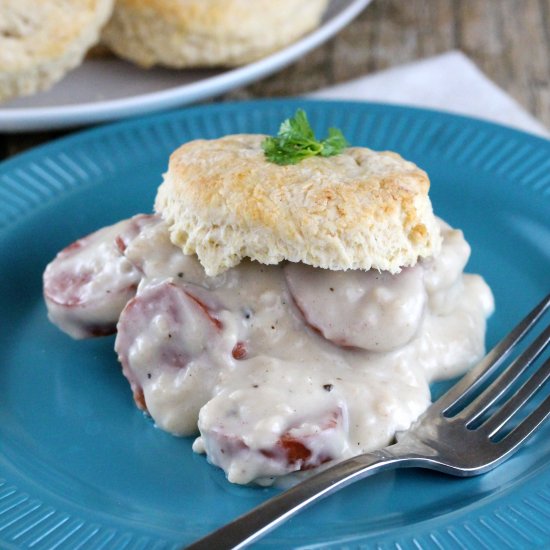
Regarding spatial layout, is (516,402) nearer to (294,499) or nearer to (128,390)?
(294,499)

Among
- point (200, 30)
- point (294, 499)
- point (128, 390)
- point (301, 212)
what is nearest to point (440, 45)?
point (200, 30)

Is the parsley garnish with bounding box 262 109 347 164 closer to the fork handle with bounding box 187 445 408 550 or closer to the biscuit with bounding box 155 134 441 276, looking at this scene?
the biscuit with bounding box 155 134 441 276

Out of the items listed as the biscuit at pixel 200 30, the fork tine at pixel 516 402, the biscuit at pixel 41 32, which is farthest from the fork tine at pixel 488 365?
the biscuit at pixel 41 32

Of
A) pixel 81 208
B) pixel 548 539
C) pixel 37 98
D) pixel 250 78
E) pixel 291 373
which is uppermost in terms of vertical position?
pixel 548 539

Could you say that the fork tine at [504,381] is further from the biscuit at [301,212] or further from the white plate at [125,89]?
the white plate at [125,89]

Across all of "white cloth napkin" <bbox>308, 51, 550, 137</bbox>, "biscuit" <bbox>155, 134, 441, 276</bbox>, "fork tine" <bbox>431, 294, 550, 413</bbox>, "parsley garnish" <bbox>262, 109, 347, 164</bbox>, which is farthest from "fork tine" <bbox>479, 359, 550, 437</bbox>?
"white cloth napkin" <bbox>308, 51, 550, 137</bbox>

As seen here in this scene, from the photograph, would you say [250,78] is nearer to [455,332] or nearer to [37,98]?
[37,98]

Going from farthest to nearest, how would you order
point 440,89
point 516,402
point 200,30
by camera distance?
point 440,89 → point 200,30 → point 516,402

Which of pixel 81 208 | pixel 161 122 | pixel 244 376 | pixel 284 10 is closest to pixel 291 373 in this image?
pixel 244 376
